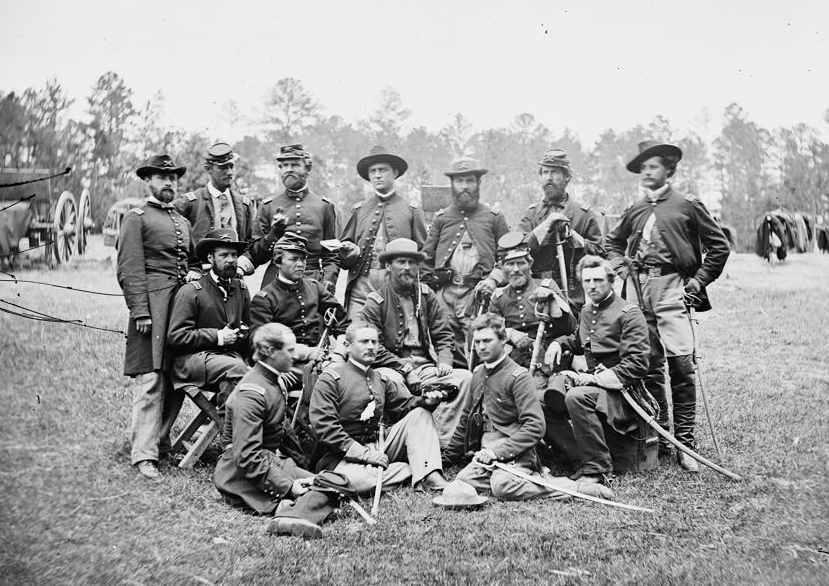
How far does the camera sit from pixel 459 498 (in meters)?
4.72

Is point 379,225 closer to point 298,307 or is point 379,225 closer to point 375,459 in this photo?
point 298,307

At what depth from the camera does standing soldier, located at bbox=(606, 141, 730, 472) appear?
5.93 metres

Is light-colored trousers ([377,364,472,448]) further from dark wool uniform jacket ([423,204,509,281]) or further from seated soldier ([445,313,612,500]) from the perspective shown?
dark wool uniform jacket ([423,204,509,281])

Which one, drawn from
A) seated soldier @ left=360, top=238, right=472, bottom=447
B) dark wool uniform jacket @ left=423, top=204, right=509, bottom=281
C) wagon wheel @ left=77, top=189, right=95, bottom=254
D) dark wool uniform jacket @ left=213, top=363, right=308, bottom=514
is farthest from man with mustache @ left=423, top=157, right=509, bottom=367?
wagon wheel @ left=77, top=189, right=95, bottom=254

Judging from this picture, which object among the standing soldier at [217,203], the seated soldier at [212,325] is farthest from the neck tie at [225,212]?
the seated soldier at [212,325]

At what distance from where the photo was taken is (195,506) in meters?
4.87

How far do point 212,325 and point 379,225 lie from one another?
6.57ft

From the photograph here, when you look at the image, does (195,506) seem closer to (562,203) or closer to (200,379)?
(200,379)

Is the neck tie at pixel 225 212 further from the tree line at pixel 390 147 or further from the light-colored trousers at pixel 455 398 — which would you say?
the light-colored trousers at pixel 455 398

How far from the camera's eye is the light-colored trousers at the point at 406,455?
4984 millimetres

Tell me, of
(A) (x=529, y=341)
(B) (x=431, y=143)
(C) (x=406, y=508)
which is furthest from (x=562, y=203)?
(B) (x=431, y=143)

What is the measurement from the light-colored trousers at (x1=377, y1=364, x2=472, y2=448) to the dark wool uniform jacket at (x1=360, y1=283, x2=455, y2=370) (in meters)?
0.20

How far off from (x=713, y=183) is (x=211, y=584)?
19923 mm

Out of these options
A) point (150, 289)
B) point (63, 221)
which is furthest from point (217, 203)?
point (63, 221)
